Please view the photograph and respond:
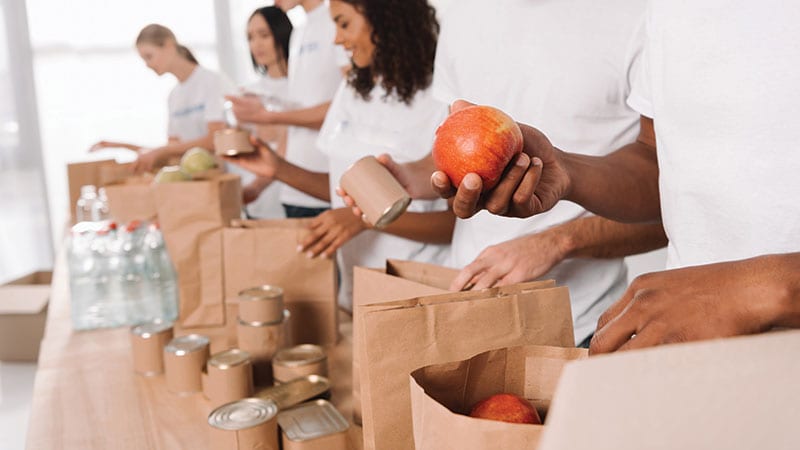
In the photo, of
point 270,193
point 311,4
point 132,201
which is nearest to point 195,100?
point 270,193

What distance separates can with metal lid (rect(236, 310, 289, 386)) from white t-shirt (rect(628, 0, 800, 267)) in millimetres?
646

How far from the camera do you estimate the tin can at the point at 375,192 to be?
3.14 feet

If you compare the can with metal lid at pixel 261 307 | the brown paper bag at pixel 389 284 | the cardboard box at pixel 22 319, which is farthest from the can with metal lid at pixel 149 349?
the cardboard box at pixel 22 319

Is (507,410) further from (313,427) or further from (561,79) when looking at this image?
(561,79)

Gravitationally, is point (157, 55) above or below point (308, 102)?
above

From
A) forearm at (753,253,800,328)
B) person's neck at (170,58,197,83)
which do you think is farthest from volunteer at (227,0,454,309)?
person's neck at (170,58,197,83)

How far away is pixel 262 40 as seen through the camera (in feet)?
10.6

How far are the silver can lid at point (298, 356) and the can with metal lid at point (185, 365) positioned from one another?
13cm

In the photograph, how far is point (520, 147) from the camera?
2.75 ft

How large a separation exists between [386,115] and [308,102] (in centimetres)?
94

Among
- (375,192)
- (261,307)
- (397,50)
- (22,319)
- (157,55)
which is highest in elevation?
(157,55)

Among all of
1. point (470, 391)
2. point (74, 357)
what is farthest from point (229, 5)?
point (470, 391)

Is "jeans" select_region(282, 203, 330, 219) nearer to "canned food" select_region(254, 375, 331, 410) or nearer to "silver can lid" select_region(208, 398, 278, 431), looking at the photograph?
"canned food" select_region(254, 375, 331, 410)

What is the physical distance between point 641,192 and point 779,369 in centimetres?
71
